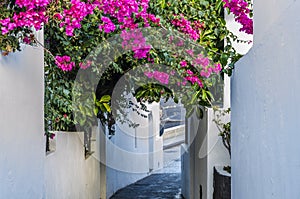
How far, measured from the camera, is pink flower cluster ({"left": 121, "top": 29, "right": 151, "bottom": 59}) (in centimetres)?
514

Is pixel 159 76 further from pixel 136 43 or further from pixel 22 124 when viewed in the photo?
pixel 22 124

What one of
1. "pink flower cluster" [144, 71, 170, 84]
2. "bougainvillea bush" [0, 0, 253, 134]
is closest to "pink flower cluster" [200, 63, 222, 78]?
"bougainvillea bush" [0, 0, 253, 134]

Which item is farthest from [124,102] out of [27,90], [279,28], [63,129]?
[279,28]

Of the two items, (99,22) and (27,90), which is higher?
(99,22)

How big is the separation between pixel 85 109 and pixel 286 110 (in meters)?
3.94

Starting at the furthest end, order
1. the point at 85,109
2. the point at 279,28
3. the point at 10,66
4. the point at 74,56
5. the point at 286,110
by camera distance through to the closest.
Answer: the point at 85,109, the point at 74,56, the point at 10,66, the point at 279,28, the point at 286,110

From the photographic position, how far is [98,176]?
10047 mm

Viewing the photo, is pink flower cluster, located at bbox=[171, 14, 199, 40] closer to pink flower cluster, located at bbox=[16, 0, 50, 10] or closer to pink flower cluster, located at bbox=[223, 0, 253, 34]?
pink flower cluster, located at bbox=[223, 0, 253, 34]

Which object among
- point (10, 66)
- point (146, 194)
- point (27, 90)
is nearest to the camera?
point (10, 66)

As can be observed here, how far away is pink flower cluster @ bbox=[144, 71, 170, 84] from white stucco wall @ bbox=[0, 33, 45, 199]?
5.88 feet

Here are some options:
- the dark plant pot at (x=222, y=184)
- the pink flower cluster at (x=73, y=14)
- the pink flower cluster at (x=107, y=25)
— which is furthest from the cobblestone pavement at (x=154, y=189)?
the pink flower cluster at (x=73, y=14)

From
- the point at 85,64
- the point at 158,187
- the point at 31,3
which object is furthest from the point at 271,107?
the point at 158,187

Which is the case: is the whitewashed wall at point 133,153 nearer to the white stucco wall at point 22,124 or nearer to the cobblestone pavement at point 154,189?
the cobblestone pavement at point 154,189

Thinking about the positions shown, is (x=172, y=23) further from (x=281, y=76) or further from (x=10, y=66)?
(x=281, y=76)
